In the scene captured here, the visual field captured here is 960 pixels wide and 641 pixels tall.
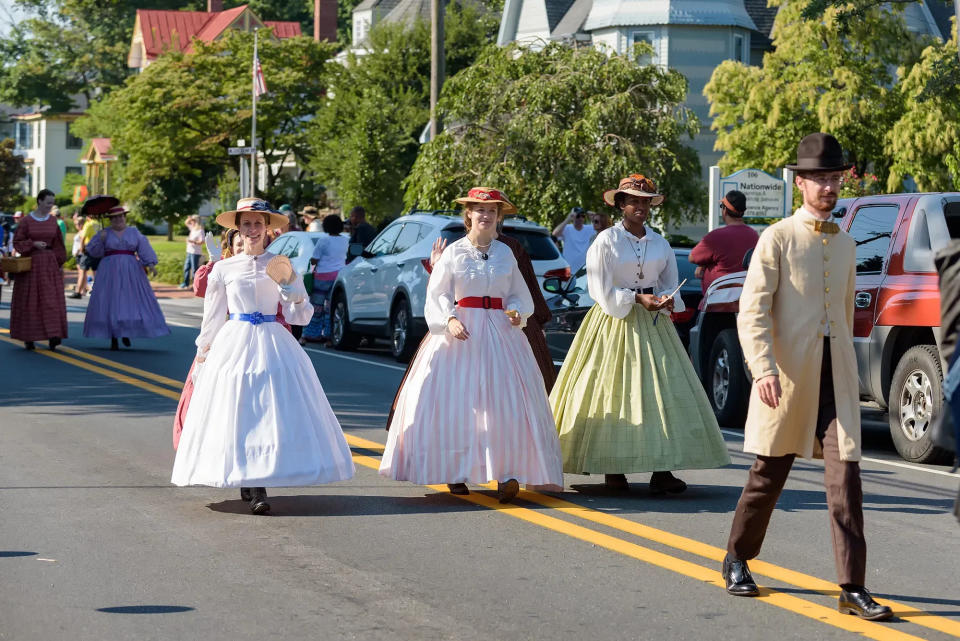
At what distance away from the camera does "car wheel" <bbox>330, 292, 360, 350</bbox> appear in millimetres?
21328

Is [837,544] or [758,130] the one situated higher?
[758,130]

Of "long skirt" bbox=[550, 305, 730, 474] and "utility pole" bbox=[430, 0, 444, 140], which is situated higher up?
"utility pole" bbox=[430, 0, 444, 140]

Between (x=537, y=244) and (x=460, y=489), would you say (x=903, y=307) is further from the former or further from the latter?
(x=537, y=244)

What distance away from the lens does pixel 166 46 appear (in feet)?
212

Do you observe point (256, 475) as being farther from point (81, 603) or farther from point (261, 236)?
point (81, 603)

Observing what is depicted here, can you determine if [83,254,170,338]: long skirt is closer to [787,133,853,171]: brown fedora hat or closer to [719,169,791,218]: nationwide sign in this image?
[719,169,791,218]: nationwide sign

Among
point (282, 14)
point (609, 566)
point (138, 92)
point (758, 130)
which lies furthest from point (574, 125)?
point (282, 14)

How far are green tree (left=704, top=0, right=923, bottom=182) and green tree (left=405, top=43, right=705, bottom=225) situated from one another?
795 cm

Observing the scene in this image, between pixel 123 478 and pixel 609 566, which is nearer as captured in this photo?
pixel 609 566

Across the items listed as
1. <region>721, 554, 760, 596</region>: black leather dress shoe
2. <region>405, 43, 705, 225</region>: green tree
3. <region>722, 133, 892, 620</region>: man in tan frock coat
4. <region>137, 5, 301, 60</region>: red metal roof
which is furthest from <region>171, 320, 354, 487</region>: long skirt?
<region>137, 5, 301, 60</region>: red metal roof

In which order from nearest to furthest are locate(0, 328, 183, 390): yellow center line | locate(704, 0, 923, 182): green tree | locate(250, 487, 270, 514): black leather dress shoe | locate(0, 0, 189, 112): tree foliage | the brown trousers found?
1. the brown trousers
2. locate(250, 487, 270, 514): black leather dress shoe
3. locate(0, 328, 183, 390): yellow center line
4. locate(704, 0, 923, 182): green tree
5. locate(0, 0, 189, 112): tree foliage

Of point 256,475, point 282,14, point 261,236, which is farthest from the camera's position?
point 282,14

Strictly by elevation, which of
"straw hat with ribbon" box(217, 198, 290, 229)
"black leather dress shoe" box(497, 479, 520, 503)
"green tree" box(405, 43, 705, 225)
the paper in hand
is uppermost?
"green tree" box(405, 43, 705, 225)

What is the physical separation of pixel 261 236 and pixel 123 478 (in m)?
2.05
